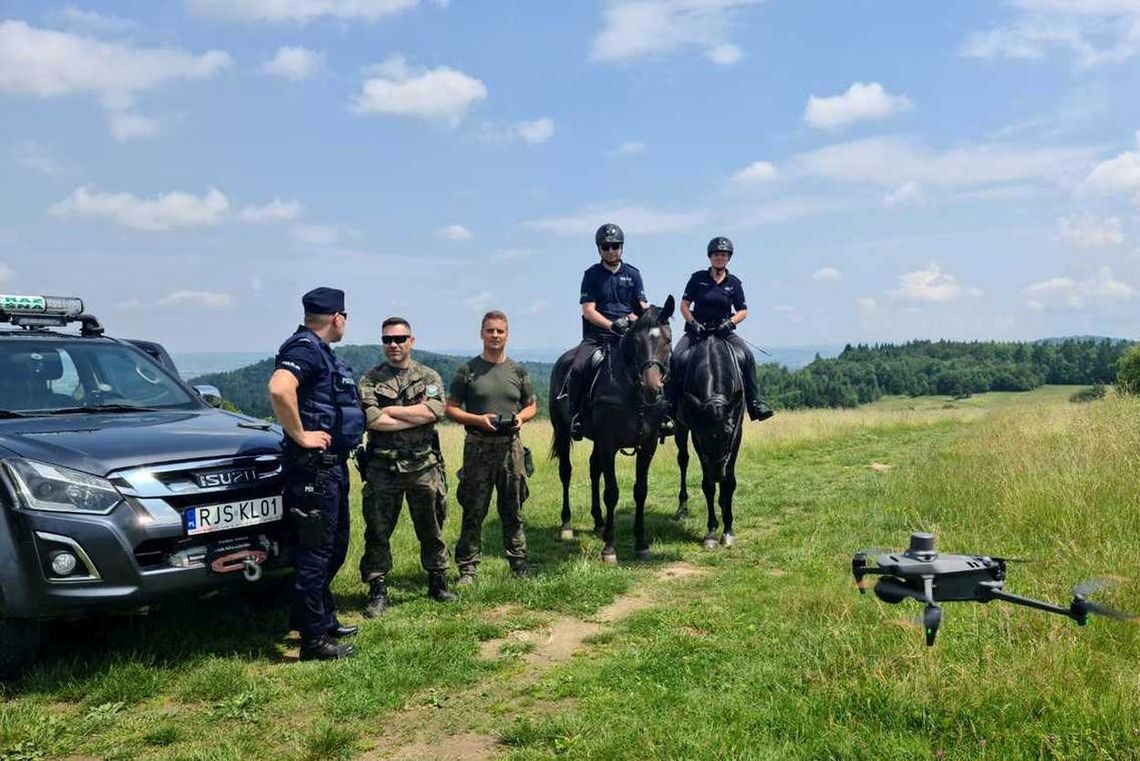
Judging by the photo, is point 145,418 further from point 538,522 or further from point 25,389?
point 538,522

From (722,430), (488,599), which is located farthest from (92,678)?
(722,430)

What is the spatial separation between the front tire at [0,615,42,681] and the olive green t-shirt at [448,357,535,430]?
3.44 metres

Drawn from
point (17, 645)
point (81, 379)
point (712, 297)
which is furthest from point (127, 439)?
point (712, 297)

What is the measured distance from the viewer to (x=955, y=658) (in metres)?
4.06

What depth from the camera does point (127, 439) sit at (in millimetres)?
4730

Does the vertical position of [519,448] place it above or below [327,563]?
above

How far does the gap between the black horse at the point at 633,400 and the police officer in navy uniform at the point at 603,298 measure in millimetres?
206

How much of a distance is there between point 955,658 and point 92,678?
5.06m

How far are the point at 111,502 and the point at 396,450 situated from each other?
2034mm

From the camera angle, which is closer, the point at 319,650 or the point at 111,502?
the point at 111,502

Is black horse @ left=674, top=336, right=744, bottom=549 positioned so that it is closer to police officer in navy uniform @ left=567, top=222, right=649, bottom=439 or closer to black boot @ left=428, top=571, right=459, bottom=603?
police officer in navy uniform @ left=567, top=222, right=649, bottom=439

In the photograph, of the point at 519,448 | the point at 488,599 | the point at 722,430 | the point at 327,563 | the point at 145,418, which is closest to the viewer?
the point at 327,563

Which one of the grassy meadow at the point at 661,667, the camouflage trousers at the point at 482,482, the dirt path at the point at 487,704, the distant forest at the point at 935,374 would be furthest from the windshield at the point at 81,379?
the distant forest at the point at 935,374

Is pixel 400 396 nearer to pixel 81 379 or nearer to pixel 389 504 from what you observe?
pixel 389 504
